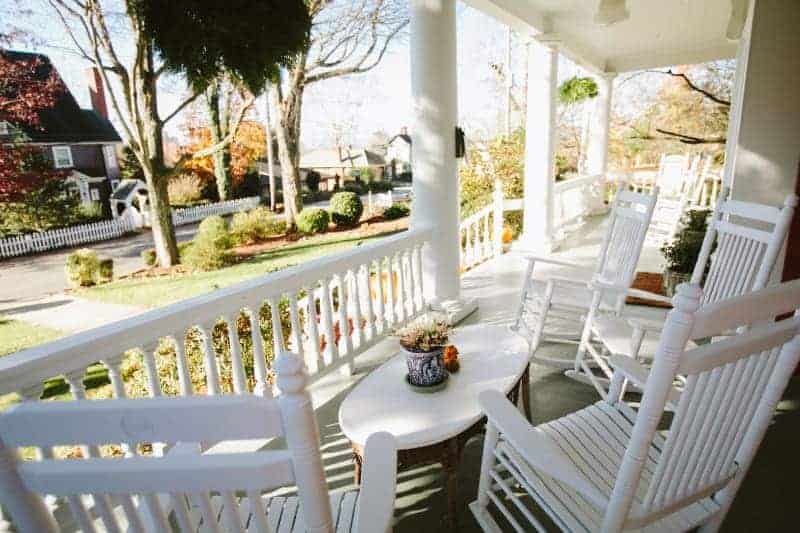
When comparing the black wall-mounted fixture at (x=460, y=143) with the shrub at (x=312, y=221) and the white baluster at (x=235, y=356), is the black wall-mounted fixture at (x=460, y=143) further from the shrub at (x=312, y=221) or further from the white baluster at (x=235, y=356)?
the shrub at (x=312, y=221)

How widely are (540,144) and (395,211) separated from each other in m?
2.56

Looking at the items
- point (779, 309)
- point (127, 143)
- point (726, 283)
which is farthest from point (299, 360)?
point (127, 143)

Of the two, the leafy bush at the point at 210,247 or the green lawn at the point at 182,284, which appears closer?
the green lawn at the point at 182,284

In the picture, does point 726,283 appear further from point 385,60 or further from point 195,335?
point 385,60

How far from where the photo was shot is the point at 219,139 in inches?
144

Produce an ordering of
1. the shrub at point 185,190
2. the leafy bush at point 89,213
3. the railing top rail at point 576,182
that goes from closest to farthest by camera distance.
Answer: the leafy bush at point 89,213 → the shrub at point 185,190 → the railing top rail at point 576,182

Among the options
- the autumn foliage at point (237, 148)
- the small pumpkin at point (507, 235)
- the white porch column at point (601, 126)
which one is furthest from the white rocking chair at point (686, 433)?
the white porch column at point (601, 126)

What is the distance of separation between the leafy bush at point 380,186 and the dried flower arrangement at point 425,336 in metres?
5.87

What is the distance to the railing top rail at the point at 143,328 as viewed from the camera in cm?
140

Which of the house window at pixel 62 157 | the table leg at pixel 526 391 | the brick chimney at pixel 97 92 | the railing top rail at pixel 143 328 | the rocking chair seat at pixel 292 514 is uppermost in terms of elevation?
the brick chimney at pixel 97 92

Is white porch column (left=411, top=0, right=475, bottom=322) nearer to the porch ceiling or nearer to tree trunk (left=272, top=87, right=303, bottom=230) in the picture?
the porch ceiling

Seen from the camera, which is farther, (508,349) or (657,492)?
Answer: (508,349)

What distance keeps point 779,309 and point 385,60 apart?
6.45m

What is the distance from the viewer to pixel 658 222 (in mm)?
6199
